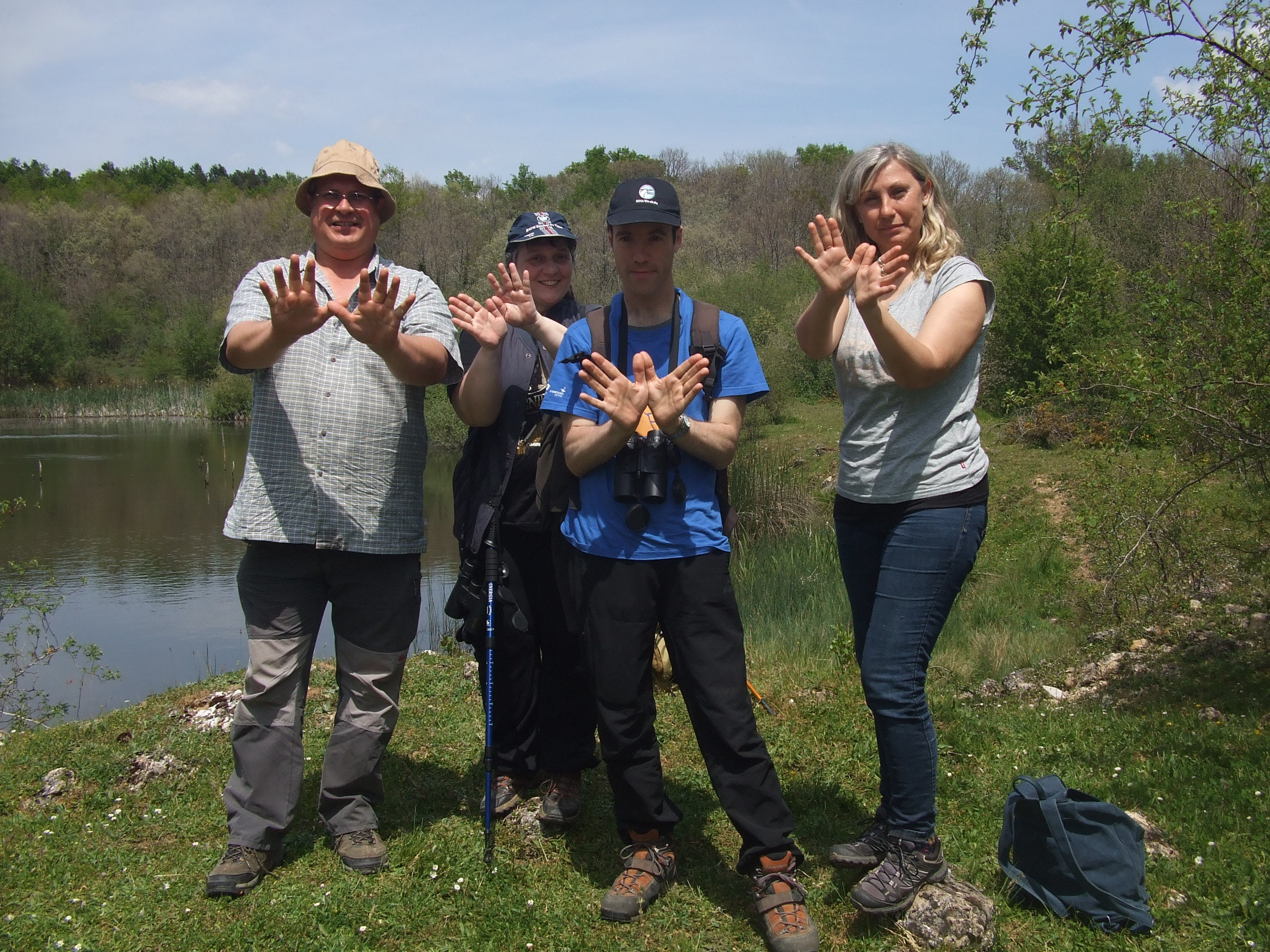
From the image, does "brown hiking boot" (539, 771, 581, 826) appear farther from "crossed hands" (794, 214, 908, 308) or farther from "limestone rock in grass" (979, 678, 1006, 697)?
"limestone rock in grass" (979, 678, 1006, 697)

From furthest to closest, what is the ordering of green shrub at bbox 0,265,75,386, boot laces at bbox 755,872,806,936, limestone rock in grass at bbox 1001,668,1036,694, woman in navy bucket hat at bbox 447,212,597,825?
green shrub at bbox 0,265,75,386
limestone rock in grass at bbox 1001,668,1036,694
woman in navy bucket hat at bbox 447,212,597,825
boot laces at bbox 755,872,806,936

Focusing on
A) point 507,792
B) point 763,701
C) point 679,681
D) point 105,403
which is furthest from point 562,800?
point 105,403

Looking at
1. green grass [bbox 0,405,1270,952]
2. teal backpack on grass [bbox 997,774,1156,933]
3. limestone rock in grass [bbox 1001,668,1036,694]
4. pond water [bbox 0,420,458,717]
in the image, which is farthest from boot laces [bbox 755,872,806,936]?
pond water [bbox 0,420,458,717]

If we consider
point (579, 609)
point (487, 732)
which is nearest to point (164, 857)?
point (487, 732)

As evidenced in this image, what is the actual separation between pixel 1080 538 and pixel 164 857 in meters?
7.52

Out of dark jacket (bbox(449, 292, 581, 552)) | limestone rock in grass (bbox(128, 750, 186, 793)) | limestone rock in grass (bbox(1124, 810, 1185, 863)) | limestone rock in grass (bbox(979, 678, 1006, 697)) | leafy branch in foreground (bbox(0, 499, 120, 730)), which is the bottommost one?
leafy branch in foreground (bbox(0, 499, 120, 730))

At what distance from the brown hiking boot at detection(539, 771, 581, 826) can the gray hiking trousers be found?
0.59m

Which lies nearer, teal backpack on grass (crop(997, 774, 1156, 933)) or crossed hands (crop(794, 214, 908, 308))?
crossed hands (crop(794, 214, 908, 308))

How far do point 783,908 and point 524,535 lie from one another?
1.54 meters

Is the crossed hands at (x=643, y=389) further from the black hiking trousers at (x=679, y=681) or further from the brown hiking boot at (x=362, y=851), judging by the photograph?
the brown hiking boot at (x=362, y=851)

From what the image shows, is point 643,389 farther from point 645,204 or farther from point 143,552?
point 143,552

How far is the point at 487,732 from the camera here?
330 centimetres

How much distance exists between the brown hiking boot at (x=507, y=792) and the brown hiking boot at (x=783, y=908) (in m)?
1.14

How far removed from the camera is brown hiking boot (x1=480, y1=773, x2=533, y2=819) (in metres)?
3.58
